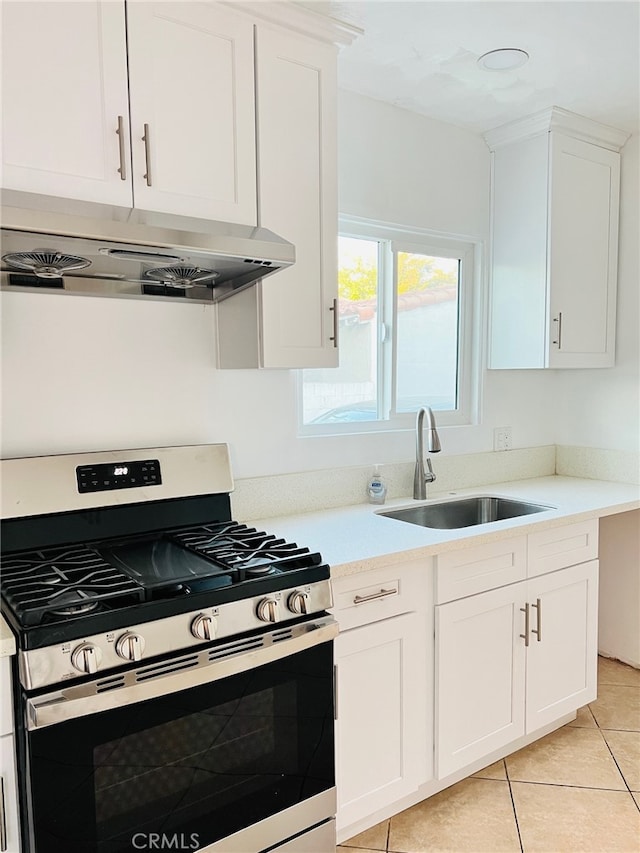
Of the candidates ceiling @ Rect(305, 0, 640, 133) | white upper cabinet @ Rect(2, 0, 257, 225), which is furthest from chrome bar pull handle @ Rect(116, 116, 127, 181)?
ceiling @ Rect(305, 0, 640, 133)

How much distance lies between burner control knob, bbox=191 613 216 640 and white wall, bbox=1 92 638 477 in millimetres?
761

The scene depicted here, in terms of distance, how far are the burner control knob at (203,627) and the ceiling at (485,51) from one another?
1.72 meters

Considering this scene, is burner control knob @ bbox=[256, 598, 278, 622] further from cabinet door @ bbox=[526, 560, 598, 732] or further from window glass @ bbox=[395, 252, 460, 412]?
window glass @ bbox=[395, 252, 460, 412]

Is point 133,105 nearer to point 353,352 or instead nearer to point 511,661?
point 353,352

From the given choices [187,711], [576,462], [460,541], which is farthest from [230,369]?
[576,462]

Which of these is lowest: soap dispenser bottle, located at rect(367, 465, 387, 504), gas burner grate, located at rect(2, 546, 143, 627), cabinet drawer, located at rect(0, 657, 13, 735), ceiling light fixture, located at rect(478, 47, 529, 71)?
cabinet drawer, located at rect(0, 657, 13, 735)

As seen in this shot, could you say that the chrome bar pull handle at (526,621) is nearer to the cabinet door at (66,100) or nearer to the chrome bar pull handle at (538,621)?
the chrome bar pull handle at (538,621)

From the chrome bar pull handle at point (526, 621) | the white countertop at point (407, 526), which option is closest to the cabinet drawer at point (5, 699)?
the white countertop at point (407, 526)

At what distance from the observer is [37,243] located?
1.47 metres

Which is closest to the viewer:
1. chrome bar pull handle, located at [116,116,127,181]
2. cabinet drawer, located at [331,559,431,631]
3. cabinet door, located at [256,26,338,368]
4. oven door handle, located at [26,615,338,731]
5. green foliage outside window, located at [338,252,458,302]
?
oven door handle, located at [26,615,338,731]

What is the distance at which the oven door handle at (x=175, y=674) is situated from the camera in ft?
4.09

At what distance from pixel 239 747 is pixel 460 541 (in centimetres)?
87

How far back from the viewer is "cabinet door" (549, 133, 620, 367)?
108 inches

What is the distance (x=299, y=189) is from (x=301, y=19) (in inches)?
18.9
